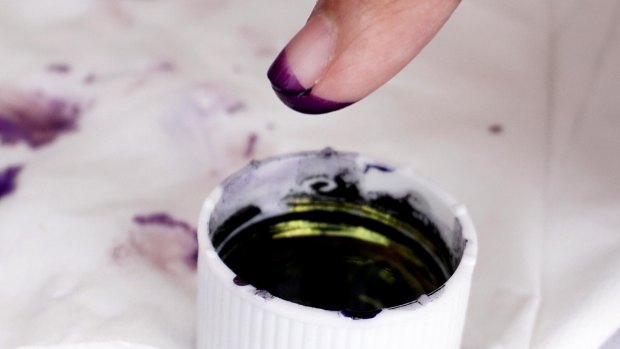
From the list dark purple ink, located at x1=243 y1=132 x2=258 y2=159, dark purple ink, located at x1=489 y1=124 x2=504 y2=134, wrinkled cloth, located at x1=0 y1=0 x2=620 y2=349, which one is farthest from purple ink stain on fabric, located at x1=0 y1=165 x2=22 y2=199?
dark purple ink, located at x1=489 y1=124 x2=504 y2=134

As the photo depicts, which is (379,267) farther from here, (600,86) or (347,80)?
(600,86)

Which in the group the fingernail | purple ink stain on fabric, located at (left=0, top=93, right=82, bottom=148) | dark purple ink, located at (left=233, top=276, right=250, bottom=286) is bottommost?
purple ink stain on fabric, located at (left=0, top=93, right=82, bottom=148)

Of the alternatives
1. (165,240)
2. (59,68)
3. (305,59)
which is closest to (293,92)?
(305,59)

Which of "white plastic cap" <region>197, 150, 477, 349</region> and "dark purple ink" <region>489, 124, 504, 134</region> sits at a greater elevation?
"white plastic cap" <region>197, 150, 477, 349</region>

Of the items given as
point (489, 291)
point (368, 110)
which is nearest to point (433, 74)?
point (368, 110)

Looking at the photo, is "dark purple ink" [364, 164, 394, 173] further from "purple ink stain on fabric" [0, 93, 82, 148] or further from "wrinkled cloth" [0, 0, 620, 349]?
"purple ink stain on fabric" [0, 93, 82, 148]

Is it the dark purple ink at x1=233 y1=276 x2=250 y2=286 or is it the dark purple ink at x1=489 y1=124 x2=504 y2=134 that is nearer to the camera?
the dark purple ink at x1=233 y1=276 x2=250 y2=286
